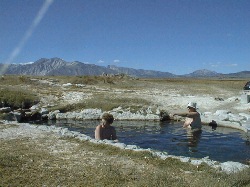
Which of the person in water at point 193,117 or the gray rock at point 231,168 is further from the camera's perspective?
the person in water at point 193,117

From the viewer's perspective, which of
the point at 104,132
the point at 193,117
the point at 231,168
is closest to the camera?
the point at 231,168

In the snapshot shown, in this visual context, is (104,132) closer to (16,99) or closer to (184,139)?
(184,139)

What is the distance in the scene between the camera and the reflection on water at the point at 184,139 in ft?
58.8

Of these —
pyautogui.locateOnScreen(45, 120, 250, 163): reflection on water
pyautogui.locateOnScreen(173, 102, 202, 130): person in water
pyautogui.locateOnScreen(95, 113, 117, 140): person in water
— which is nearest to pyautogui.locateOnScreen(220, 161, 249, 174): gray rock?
pyautogui.locateOnScreen(45, 120, 250, 163): reflection on water

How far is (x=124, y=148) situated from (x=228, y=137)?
1006 centimetres

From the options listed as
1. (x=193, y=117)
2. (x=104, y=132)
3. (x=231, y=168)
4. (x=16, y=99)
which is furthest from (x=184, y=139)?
(x=16, y=99)

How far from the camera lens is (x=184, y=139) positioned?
2175 centimetres

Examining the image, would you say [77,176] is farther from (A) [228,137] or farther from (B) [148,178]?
(A) [228,137]

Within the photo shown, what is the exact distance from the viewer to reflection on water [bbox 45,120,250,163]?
17922 millimetres

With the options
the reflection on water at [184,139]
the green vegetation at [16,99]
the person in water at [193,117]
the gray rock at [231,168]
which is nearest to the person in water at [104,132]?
the reflection on water at [184,139]

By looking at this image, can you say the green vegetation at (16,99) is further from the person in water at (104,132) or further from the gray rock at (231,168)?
the gray rock at (231,168)

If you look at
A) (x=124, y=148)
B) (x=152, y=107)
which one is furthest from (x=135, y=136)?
(x=152, y=107)

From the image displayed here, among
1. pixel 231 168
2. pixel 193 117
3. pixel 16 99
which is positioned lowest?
pixel 231 168

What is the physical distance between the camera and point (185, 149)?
61.9 feet
